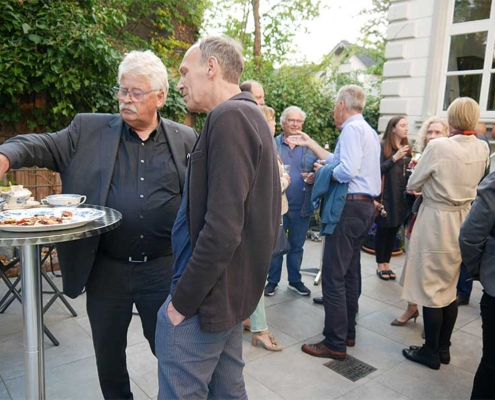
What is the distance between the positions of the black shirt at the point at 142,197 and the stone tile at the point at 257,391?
1276 millimetres

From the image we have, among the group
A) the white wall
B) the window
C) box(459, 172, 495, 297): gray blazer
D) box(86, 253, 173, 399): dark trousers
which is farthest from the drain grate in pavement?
the white wall

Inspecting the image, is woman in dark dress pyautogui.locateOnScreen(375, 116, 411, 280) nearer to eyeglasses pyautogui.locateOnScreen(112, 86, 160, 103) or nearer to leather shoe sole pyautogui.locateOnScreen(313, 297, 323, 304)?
leather shoe sole pyautogui.locateOnScreen(313, 297, 323, 304)

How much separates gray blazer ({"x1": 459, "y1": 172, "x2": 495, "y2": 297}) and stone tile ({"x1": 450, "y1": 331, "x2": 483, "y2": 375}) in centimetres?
135

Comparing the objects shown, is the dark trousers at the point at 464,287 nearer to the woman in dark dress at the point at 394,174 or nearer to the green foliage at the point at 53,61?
the woman in dark dress at the point at 394,174

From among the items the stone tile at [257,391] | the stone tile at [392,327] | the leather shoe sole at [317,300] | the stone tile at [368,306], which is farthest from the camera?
the leather shoe sole at [317,300]

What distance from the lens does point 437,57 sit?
7.15m

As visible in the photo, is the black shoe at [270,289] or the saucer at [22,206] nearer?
the saucer at [22,206]

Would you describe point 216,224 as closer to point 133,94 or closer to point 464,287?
point 133,94

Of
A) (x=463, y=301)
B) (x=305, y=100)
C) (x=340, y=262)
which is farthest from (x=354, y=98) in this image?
(x=305, y=100)

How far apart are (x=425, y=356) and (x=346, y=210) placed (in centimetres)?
132

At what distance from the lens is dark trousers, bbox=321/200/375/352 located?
336 cm

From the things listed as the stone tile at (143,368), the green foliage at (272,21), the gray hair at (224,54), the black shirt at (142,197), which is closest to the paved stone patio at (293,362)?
the stone tile at (143,368)

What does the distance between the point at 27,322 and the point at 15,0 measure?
13.7 ft

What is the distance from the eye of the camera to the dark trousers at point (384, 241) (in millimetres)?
5430
